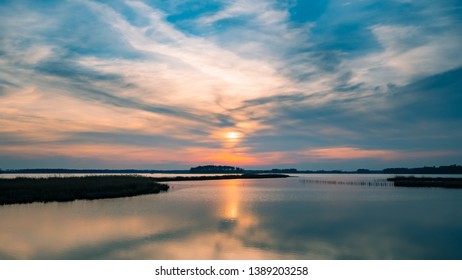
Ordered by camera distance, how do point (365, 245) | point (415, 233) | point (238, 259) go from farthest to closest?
point (415, 233) < point (365, 245) < point (238, 259)

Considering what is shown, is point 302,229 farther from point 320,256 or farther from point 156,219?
point 156,219

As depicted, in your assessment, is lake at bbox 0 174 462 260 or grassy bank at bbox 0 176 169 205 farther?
grassy bank at bbox 0 176 169 205

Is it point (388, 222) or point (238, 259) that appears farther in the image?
point (388, 222)

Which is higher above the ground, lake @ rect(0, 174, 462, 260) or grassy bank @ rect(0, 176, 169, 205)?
grassy bank @ rect(0, 176, 169, 205)

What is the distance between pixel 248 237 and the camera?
23234mm

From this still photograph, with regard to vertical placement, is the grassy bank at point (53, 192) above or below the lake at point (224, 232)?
above

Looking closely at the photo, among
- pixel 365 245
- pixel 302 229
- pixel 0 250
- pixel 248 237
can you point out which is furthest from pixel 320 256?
pixel 0 250

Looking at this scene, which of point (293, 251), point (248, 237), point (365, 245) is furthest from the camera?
point (248, 237)

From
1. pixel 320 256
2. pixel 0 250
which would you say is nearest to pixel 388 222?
pixel 320 256

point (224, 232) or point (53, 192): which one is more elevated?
point (53, 192)

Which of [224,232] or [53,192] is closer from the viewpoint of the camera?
[224,232]

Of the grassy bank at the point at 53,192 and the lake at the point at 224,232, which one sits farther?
the grassy bank at the point at 53,192

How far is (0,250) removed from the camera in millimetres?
19484
